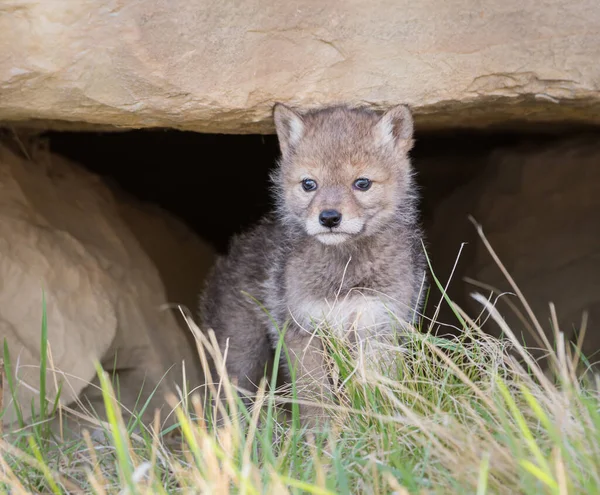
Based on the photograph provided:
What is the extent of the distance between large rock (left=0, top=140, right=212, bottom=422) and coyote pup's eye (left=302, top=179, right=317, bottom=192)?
109cm

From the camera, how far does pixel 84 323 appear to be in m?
3.94

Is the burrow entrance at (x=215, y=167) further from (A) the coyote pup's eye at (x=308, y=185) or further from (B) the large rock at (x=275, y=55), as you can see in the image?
(B) the large rock at (x=275, y=55)

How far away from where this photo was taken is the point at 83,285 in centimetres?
404

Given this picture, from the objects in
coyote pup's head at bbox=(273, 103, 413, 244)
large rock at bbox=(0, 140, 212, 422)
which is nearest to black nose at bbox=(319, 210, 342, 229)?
coyote pup's head at bbox=(273, 103, 413, 244)

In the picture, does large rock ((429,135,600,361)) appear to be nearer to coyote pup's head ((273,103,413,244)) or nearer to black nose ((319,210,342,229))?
coyote pup's head ((273,103,413,244))

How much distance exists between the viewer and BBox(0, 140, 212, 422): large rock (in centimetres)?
376

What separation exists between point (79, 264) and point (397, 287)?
166 centimetres

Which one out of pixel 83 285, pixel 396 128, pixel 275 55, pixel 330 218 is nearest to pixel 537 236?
pixel 396 128

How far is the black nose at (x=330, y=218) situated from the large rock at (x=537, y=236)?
142 cm

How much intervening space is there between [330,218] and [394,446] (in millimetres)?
1277

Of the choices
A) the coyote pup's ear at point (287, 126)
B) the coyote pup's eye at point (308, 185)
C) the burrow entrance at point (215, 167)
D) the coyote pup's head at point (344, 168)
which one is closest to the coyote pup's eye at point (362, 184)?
the coyote pup's head at point (344, 168)

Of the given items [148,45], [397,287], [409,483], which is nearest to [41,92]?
[148,45]

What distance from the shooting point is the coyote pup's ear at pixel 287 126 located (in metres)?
3.43

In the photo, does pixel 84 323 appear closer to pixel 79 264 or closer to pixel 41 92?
pixel 79 264
